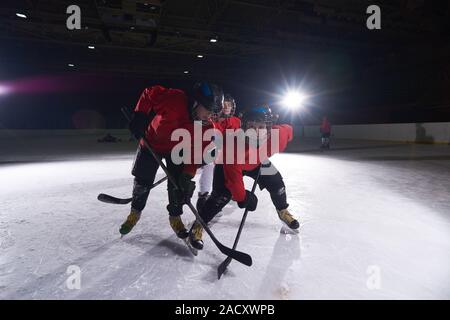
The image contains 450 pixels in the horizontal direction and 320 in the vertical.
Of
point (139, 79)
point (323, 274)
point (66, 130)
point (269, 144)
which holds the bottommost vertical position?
point (323, 274)

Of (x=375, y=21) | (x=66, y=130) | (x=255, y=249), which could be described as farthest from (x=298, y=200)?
(x=66, y=130)

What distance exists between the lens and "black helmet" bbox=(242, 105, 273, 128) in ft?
7.57

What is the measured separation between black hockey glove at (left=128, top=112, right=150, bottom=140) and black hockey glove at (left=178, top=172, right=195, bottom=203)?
47 cm

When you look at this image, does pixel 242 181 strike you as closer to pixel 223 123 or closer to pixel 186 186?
pixel 186 186

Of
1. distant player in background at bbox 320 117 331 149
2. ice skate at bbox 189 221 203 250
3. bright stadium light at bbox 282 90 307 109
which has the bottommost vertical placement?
ice skate at bbox 189 221 203 250

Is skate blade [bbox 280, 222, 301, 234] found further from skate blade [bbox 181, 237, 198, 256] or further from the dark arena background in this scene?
skate blade [bbox 181, 237, 198, 256]

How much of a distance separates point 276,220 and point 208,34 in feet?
38.5

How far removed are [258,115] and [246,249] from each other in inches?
41.4

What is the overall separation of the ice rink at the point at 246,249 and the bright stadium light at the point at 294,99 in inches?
574

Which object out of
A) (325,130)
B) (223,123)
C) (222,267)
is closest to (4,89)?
(325,130)

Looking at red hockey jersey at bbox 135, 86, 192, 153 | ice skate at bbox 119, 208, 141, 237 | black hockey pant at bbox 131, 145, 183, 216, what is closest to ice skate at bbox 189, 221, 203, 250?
black hockey pant at bbox 131, 145, 183, 216

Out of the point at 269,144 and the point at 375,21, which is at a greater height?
the point at 375,21

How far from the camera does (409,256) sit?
2.01m

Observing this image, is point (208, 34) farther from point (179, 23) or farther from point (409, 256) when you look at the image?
point (409, 256)
